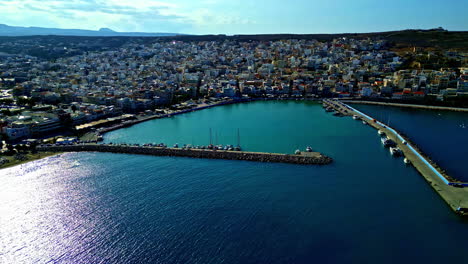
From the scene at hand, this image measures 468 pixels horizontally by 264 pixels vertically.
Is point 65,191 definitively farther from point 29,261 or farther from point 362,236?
point 362,236

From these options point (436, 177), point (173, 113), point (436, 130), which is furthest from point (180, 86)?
point (436, 177)

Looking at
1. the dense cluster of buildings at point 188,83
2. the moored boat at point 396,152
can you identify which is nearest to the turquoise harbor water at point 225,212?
the moored boat at point 396,152

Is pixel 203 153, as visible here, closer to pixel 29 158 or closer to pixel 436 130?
pixel 29 158

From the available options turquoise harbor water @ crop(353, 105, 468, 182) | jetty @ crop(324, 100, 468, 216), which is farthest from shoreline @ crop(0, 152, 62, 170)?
turquoise harbor water @ crop(353, 105, 468, 182)

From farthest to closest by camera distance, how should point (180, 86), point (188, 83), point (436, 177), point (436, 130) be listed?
point (188, 83), point (180, 86), point (436, 130), point (436, 177)

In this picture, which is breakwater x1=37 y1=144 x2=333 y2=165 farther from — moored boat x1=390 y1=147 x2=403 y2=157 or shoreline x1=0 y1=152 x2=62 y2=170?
moored boat x1=390 y1=147 x2=403 y2=157

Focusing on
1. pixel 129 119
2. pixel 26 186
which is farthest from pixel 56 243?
pixel 129 119

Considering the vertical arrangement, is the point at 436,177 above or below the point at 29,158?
above
